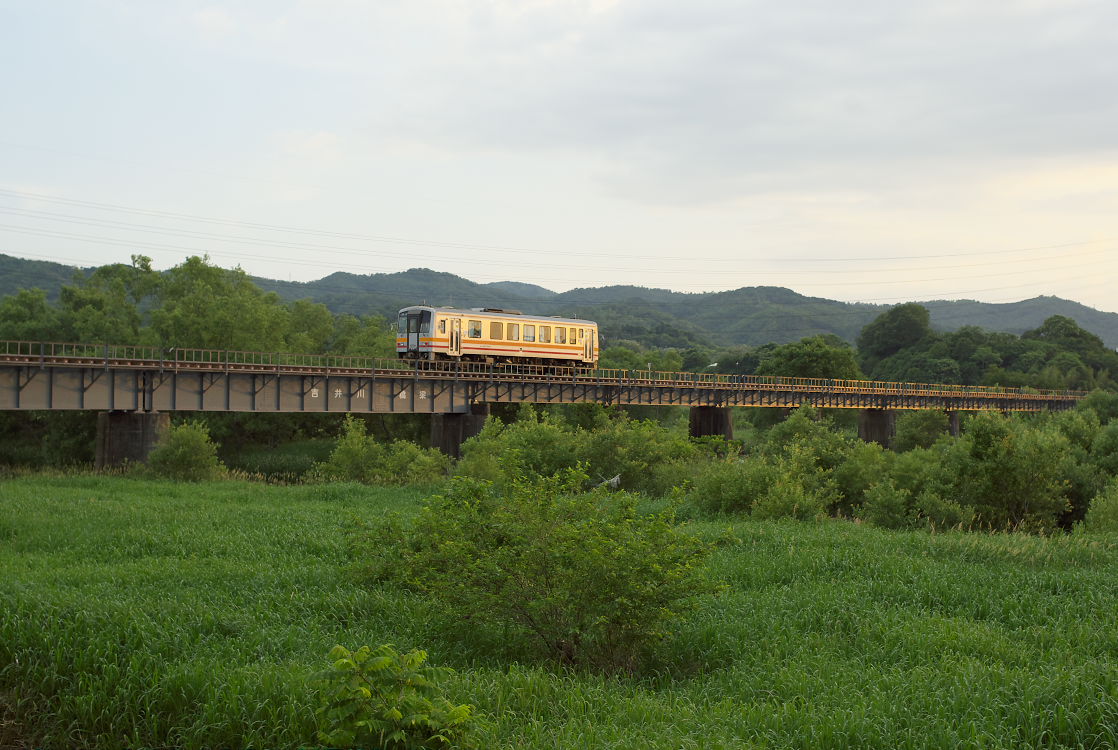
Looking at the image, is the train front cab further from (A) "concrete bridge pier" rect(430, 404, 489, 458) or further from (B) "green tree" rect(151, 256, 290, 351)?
(B) "green tree" rect(151, 256, 290, 351)

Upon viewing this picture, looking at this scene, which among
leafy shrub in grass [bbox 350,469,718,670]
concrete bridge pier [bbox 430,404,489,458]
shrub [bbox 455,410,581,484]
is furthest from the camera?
concrete bridge pier [bbox 430,404,489,458]

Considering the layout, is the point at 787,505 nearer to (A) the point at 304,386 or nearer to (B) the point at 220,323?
(A) the point at 304,386

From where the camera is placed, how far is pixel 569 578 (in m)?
11.8

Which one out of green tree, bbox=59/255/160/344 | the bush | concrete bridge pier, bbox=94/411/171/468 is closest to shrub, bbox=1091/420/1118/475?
the bush

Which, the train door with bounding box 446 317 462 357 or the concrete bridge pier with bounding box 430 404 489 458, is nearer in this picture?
the train door with bounding box 446 317 462 357

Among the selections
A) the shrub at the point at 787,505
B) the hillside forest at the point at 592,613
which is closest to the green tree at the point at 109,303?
the hillside forest at the point at 592,613

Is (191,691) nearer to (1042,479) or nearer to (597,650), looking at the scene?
(597,650)

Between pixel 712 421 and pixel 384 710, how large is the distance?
60.8 meters

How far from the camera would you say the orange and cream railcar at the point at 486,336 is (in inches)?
2018

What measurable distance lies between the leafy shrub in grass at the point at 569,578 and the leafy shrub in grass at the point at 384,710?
3.09 meters

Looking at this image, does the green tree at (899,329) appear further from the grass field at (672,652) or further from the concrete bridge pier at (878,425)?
the grass field at (672,652)

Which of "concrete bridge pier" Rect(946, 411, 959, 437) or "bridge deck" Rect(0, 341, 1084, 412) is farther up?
"bridge deck" Rect(0, 341, 1084, 412)

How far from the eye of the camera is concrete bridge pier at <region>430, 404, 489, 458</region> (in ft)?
172

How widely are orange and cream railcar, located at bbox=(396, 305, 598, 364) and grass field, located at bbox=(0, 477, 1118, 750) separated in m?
31.8
